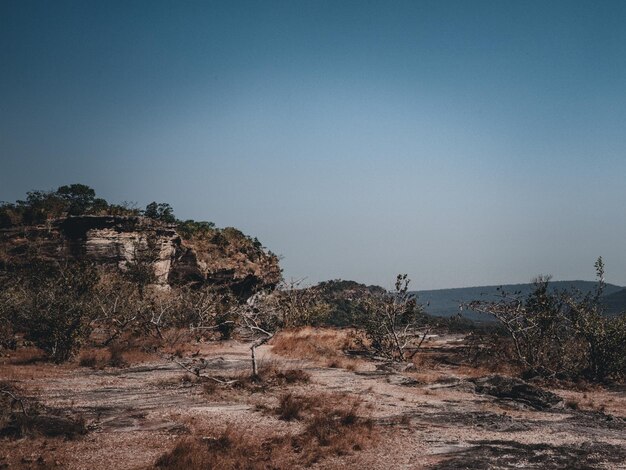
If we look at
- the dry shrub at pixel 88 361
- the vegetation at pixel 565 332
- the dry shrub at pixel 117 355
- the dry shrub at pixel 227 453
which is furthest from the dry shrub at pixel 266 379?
the vegetation at pixel 565 332

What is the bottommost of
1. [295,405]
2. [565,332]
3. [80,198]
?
[295,405]

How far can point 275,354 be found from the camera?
76.7 ft

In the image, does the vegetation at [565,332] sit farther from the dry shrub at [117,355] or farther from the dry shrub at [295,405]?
the dry shrub at [117,355]

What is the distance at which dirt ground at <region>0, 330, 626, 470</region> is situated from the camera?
8.11 metres

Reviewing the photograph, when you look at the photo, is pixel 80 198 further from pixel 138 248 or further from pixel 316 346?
pixel 316 346

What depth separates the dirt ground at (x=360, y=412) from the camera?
811cm

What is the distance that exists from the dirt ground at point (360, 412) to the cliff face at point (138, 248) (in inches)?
837

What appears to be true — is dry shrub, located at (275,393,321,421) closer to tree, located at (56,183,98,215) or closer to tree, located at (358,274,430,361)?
tree, located at (358,274,430,361)

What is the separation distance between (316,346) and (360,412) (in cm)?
1341

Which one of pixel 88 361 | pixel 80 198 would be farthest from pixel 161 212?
pixel 88 361

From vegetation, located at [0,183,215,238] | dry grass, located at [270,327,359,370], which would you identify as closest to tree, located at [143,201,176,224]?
vegetation, located at [0,183,215,238]

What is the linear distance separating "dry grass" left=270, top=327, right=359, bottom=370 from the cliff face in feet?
54.9

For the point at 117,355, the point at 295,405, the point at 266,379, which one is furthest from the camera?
the point at 117,355

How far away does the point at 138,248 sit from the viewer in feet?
130
